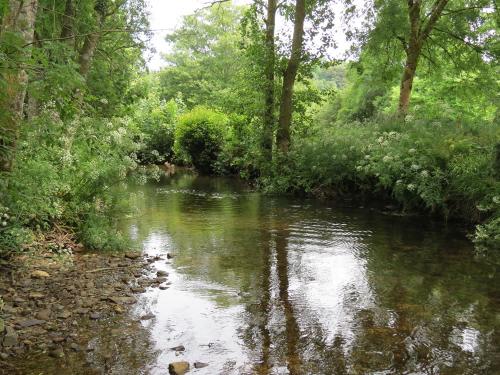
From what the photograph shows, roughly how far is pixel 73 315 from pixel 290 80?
13.3 metres

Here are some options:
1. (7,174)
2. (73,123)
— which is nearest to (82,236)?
(73,123)

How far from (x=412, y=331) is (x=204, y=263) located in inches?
124

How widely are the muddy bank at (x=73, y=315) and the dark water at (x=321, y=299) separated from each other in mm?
238

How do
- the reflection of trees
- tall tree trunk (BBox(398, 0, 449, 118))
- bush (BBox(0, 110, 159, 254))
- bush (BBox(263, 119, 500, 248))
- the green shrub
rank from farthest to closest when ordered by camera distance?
the green shrub < tall tree trunk (BBox(398, 0, 449, 118)) < bush (BBox(263, 119, 500, 248)) < bush (BBox(0, 110, 159, 254)) < the reflection of trees

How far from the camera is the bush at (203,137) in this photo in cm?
2436

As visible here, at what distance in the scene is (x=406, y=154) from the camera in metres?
11.0

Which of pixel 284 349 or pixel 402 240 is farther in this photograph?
pixel 402 240

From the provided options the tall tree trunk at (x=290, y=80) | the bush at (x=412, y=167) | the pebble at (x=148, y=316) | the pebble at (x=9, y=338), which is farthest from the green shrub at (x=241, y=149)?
the pebble at (x=9, y=338)

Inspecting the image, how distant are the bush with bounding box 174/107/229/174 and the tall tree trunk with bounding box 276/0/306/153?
712cm

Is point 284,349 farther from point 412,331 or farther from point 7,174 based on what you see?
point 7,174

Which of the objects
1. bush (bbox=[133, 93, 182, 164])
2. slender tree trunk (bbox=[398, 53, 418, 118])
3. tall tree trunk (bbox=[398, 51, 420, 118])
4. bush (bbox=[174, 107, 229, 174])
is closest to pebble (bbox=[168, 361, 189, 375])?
tall tree trunk (bbox=[398, 51, 420, 118])

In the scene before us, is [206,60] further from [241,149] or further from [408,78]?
[408,78]

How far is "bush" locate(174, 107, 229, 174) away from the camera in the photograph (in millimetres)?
24359

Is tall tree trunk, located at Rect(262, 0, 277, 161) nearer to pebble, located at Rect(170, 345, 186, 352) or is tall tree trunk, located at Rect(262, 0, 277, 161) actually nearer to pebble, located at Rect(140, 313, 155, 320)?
pebble, located at Rect(140, 313, 155, 320)
